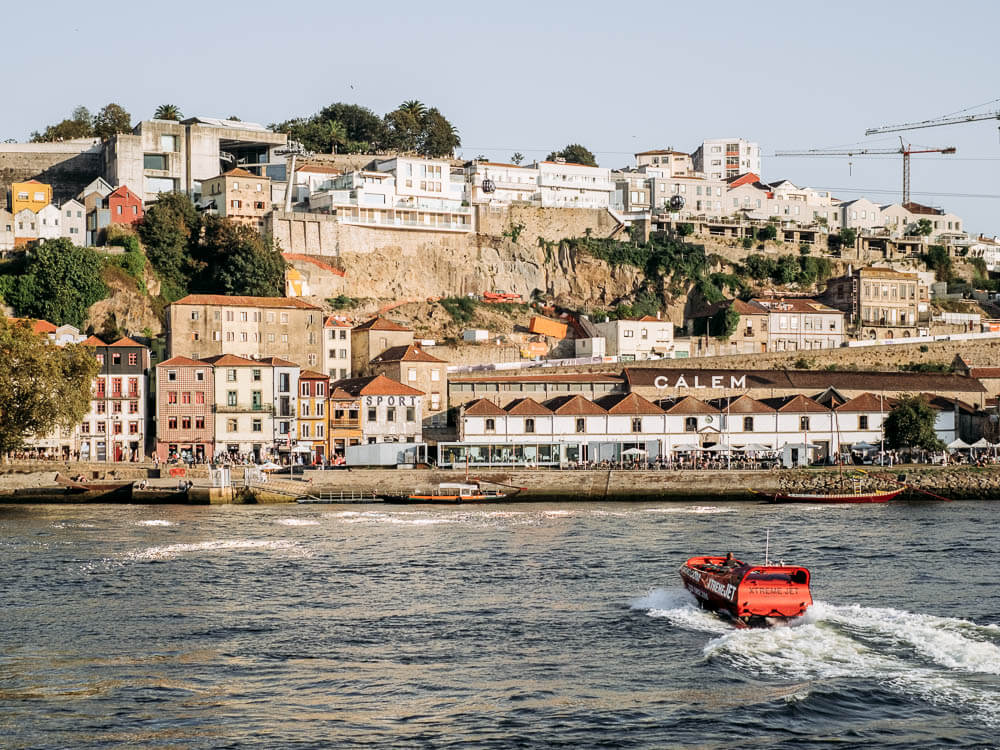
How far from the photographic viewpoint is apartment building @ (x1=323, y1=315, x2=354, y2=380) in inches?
3457

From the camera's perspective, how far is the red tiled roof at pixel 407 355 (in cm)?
8338

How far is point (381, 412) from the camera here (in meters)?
79.7

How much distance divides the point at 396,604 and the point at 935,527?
28.2 m

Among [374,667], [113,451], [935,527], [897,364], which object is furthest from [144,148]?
[374,667]

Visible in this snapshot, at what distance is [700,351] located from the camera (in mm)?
101125

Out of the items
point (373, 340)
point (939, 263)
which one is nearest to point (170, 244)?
point (373, 340)

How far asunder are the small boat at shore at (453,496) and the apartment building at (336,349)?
1986cm

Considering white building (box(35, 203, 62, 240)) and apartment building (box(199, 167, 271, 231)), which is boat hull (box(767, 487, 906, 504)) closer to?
apartment building (box(199, 167, 271, 231))

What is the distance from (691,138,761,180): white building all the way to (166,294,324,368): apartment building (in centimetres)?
7814

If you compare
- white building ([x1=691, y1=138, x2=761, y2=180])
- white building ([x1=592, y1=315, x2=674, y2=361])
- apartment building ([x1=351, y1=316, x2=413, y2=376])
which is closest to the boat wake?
apartment building ([x1=351, y1=316, x2=413, y2=376])

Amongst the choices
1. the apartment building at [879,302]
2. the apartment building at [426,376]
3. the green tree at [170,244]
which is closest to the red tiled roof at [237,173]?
the green tree at [170,244]

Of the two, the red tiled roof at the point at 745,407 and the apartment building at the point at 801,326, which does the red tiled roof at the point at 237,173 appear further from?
the red tiled roof at the point at 745,407

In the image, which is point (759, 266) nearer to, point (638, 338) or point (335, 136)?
point (638, 338)

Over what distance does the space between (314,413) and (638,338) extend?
28904 millimetres
